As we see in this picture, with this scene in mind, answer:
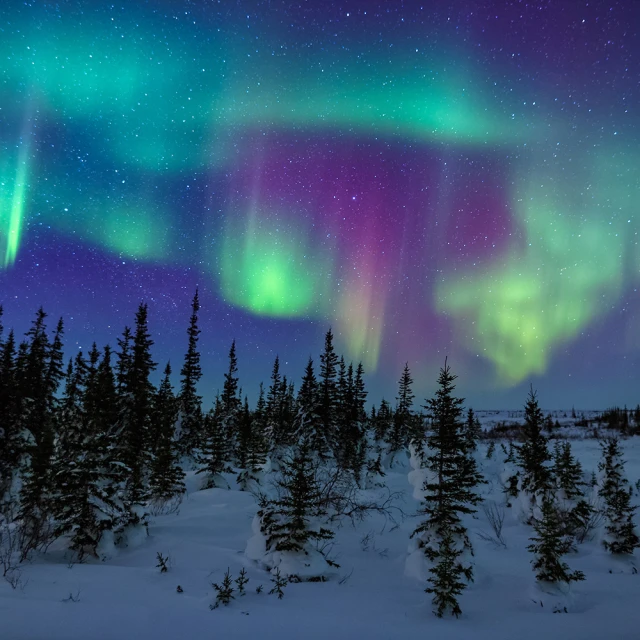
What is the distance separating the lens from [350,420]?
39.5m

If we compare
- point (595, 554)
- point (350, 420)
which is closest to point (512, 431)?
point (350, 420)

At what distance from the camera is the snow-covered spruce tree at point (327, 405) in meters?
30.5

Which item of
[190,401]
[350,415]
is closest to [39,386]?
[190,401]

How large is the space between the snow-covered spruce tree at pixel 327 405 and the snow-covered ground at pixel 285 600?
18.7 meters

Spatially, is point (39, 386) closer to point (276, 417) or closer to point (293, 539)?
point (276, 417)

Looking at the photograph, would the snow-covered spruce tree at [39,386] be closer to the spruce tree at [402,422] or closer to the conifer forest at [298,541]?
the conifer forest at [298,541]

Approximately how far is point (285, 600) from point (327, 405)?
26216mm

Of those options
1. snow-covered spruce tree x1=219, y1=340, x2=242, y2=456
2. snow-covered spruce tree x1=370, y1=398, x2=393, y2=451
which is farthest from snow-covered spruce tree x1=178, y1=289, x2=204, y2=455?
snow-covered spruce tree x1=370, y1=398, x2=393, y2=451

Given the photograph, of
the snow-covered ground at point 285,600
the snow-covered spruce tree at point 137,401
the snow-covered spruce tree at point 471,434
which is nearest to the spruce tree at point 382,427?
the snow-covered spruce tree at point 471,434

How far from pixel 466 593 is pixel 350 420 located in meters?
31.4

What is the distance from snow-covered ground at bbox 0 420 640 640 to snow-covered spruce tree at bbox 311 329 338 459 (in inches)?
735

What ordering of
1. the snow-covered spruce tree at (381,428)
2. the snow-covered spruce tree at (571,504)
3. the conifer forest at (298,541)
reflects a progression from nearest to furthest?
1. the conifer forest at (298,541)
2. the snow-covered spruce tree at (571,504)
3. the snow-covered spruce tree at (381,428)

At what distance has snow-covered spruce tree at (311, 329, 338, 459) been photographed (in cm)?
3047

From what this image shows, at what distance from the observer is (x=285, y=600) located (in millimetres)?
6840
